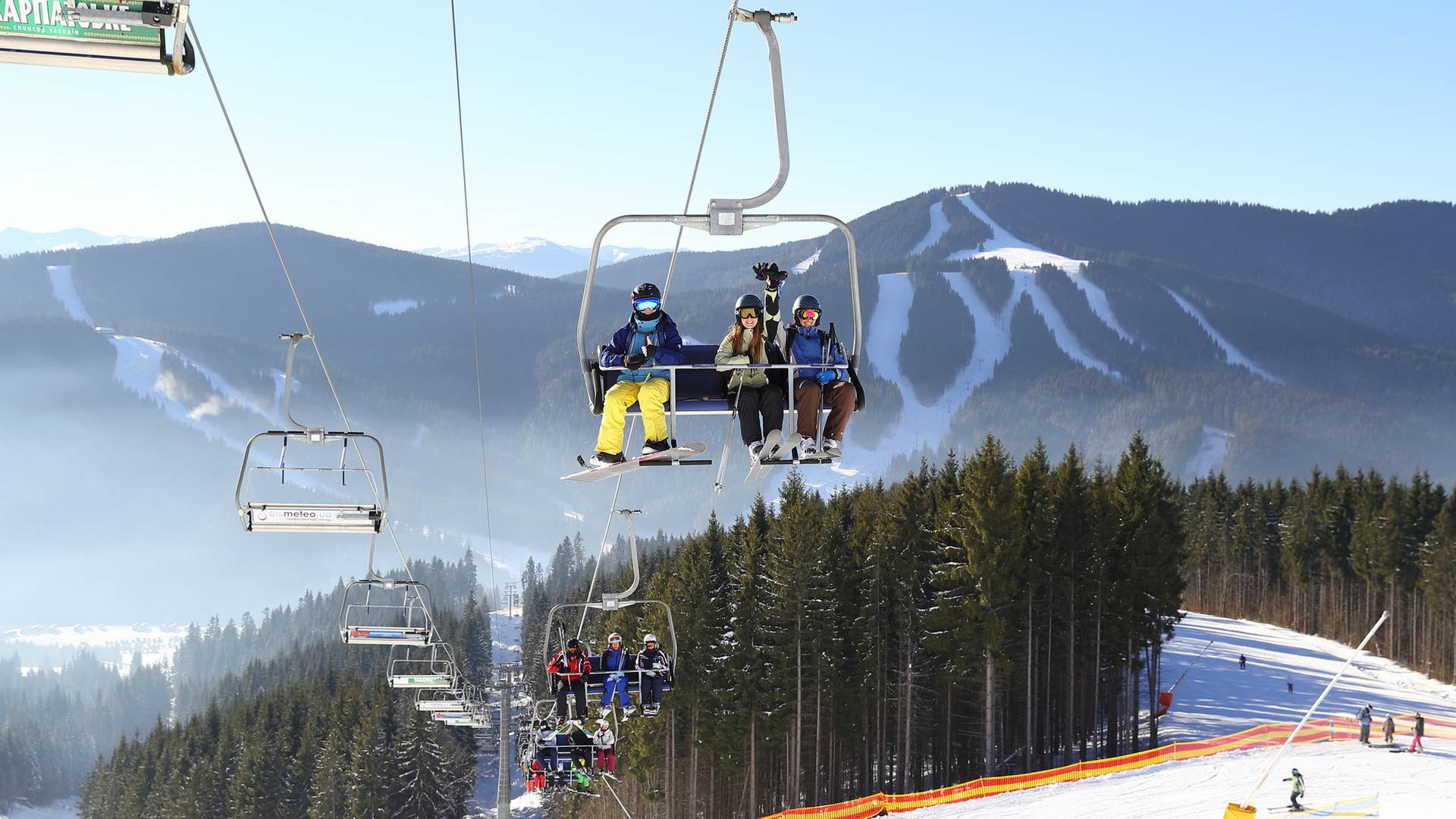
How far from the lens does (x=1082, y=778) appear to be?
4034 cm

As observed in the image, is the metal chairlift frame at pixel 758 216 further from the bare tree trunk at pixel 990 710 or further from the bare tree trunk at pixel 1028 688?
the bare tree trunk at pixel 1028 688

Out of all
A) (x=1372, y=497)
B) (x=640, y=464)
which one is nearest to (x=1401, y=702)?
(x=1372, y=497)

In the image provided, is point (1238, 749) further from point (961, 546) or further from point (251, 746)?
point (251, 746)

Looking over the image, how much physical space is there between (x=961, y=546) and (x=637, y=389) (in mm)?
32782

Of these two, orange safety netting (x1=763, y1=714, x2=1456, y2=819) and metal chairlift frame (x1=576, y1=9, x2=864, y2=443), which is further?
orange safety netting (x1=763, y1=714, x2=1456, y2=819)

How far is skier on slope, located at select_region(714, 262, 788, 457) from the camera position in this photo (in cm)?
1287

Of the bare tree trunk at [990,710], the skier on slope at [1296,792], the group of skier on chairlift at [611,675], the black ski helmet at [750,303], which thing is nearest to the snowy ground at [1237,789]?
the skier on slope at [1296,792]

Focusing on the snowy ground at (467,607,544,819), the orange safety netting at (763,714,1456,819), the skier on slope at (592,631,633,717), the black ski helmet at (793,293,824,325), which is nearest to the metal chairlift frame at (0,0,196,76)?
the black ski helmet at (793,293,824,325)

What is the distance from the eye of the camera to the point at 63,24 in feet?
21.7

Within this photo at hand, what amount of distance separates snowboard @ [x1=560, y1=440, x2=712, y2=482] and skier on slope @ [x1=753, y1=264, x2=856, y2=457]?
1191mm

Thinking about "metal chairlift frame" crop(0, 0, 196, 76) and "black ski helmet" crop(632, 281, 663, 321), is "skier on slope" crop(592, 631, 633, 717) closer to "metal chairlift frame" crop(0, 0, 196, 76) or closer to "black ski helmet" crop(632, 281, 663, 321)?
"black ski helmet" crop(632, 281, 663, 321)

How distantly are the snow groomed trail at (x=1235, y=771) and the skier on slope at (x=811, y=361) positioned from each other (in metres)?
23.2

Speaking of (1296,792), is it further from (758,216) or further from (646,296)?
(758,216)

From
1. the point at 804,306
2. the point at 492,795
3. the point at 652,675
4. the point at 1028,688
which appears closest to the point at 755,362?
the point at 804,306
